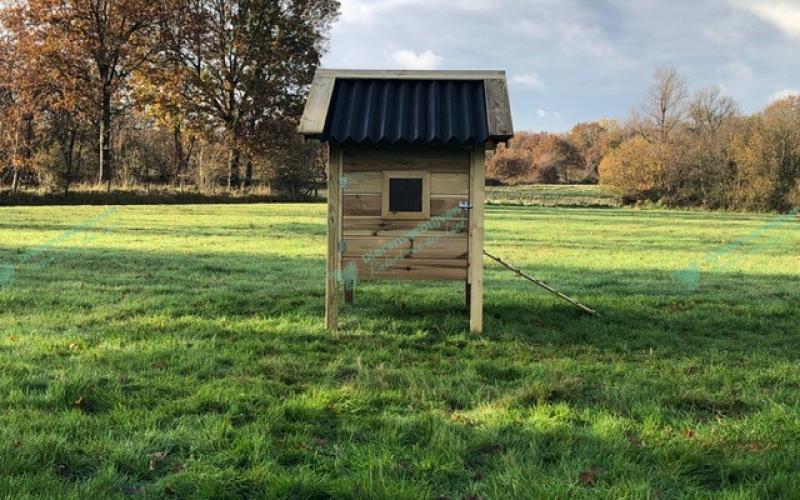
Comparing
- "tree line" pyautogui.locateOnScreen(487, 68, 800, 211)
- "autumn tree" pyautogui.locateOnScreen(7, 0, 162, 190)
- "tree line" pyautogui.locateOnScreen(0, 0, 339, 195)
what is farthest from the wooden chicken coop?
"tree line" pyautogui.locateOnScreen(487, 68, 800, 211)

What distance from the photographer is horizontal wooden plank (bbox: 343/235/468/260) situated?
7137 millimetres

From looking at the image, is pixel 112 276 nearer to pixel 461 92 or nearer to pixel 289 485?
pixel 461 92

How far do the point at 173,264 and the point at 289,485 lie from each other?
29.7ft

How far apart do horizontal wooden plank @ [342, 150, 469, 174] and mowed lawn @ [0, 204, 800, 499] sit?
1885 mm

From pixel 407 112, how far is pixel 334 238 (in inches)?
66.2

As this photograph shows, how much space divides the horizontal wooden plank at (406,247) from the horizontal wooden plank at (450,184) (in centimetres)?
53

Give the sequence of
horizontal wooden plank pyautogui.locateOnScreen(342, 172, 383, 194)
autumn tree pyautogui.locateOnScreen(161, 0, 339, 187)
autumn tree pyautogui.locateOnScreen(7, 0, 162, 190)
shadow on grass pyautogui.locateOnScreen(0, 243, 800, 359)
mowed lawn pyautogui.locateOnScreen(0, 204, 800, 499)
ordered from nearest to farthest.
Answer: mowed lawn pyautogui.locateOnScreen(0, 204, 800, 499) < horizontal wooden plank pyautogui.locateOnScreen(342, 172, 383, 194) < shadow on grass pyautogui.locateOnScreen(0, 243, 800, 359) < autumn tree pyautogui.locateOnScreen(7, 0, 162, 190) < autumn tree pyautogui.locateOnScreen(161, 0, 339, 187)

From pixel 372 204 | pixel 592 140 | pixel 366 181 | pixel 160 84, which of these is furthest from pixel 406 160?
pixel 592 140

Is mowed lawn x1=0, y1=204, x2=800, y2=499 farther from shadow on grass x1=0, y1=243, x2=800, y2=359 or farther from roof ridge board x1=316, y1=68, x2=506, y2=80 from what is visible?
roof ridge board x1=316, y1=68, x2=506, y2=80

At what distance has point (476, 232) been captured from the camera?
278 inches

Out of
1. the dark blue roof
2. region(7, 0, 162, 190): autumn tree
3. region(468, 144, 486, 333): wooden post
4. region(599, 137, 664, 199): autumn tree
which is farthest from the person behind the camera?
region(599, 137, 664, 199): autumn tree

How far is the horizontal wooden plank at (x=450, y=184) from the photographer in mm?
7078

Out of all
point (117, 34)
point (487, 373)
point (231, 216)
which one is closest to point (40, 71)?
point (117, 34)

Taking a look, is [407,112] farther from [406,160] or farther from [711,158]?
[711,158]
